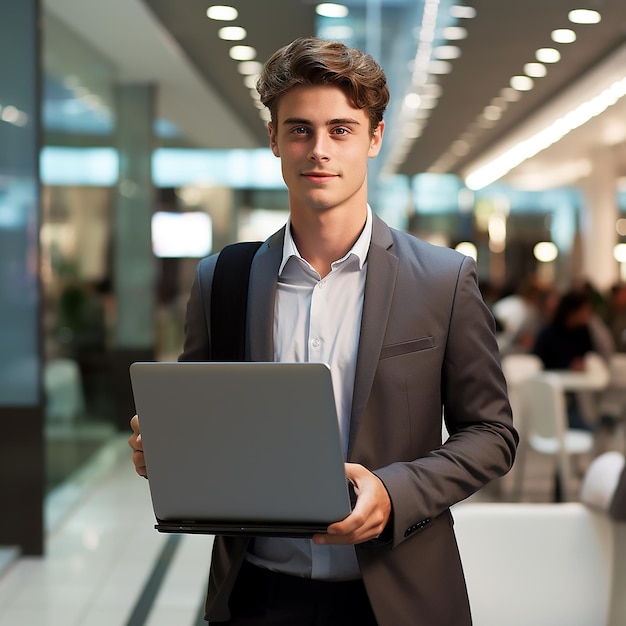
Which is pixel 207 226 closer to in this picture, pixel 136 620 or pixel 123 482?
pixel 123 482

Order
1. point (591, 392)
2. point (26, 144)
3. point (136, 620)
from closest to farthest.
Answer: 1. point (136, 620)
2. point (26, 144)
3. point (591, 392)

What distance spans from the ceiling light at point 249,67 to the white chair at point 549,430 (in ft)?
9.62

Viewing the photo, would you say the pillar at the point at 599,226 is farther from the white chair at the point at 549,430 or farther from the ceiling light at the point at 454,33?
the ceiling light at the point at 454,33

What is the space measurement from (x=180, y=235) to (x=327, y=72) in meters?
8.59

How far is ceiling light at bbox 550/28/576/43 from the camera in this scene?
4.47m

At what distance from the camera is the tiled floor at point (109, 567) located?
15.8 ft

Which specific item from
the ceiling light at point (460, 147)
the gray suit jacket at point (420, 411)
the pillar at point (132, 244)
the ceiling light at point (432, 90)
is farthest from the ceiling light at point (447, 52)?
the pillar at point (132, 244)

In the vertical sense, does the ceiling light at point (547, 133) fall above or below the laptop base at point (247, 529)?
above

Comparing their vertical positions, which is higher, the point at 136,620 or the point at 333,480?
the point at 333,480

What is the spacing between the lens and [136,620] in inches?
186

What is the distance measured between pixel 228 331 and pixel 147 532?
4.89 m

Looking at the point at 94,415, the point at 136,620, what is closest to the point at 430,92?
the point at 136,620

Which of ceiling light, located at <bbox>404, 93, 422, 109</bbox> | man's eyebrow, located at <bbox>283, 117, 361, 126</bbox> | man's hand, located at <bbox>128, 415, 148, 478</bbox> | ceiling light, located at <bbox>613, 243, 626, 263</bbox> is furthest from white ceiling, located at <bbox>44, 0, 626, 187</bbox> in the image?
ceiling light, located at <bbox>613, 243, 626, 263</bbox>

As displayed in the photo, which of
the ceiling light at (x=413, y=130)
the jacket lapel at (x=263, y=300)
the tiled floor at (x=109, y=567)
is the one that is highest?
the ceiling light at (x=413, y=130)
